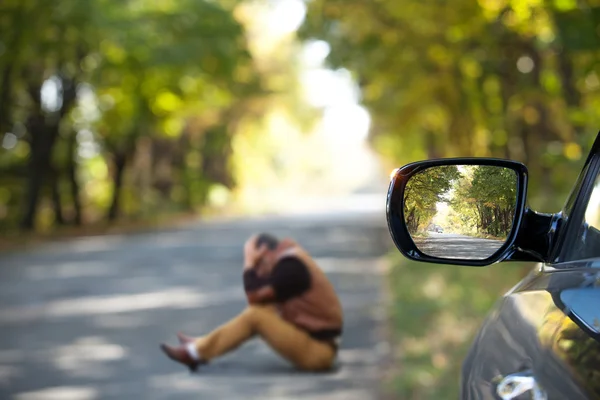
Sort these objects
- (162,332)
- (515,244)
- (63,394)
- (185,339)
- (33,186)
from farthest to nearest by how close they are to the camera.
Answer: (33,186) < (162,332) < (63,394) < (185,339) < (515,244)

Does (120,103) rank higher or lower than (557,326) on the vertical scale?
higher

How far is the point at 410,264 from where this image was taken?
13789 millimetres

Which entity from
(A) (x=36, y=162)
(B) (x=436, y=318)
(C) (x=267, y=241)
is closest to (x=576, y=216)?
(C) (x=267, y=241)

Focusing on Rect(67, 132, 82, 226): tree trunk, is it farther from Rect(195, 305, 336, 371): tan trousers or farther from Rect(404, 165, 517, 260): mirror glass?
Rect(404, 165, 517, 260): mirror glass

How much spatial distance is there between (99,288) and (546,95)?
20.4 ft

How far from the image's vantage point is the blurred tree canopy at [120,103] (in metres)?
19.9

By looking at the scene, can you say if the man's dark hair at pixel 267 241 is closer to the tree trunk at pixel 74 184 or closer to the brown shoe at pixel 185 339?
the brown shoe at pixel 185 339

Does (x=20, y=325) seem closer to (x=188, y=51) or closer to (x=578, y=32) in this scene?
(x=578, y=32)

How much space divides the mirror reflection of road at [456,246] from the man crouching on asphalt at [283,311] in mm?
2392

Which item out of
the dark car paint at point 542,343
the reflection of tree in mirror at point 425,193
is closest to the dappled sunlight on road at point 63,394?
the dark car paint at point 542,343

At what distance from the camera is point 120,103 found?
27.6 metres

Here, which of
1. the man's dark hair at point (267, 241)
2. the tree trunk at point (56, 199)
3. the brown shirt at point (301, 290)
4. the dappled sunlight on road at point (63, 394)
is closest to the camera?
the brown shirt at point (301, 290)

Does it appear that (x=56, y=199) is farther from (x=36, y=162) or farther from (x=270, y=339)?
(x=270, y=339)

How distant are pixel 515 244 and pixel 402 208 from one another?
27 cm
